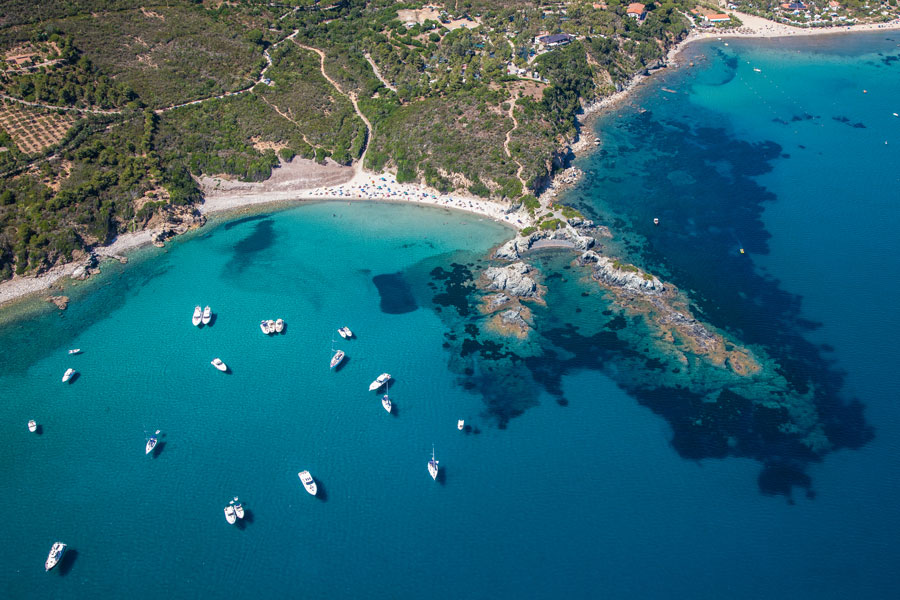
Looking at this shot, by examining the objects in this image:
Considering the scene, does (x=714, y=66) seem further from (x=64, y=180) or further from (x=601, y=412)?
(x=64, y=180)

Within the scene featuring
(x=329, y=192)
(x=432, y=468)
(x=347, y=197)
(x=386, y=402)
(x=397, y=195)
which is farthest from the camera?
(x=329, y=192)

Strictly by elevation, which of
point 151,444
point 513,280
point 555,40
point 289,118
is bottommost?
point 151,444

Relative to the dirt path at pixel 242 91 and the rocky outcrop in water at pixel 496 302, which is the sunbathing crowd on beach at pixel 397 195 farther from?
the dirt path at pixel 242 91

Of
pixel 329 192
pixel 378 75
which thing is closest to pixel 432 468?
pixel 329 192

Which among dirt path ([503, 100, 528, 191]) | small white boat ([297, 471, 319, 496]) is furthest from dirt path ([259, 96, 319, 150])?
small white boat ([297, 471, 319, 496])

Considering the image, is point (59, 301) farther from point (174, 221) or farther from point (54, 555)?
point (54, 555)

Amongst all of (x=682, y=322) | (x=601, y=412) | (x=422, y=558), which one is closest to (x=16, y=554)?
(x=422, y=558)

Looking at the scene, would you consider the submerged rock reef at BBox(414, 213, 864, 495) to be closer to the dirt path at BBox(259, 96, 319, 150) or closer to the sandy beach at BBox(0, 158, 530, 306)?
the sandy beach at BBox(0, 158, 530, 306)

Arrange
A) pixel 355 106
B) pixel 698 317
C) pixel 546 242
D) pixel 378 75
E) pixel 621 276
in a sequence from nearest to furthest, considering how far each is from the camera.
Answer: pixel 698 317 < pixel 621 276 < pixel 546 242 < pixel 355 106 < pixel 378 75
